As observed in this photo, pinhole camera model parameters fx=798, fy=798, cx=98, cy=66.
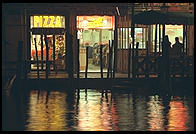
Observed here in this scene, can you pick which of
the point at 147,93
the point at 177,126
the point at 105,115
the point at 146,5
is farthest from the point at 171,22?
the point at 177,126

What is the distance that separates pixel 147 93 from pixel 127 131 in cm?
1166

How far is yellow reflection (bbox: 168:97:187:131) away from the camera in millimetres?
15008

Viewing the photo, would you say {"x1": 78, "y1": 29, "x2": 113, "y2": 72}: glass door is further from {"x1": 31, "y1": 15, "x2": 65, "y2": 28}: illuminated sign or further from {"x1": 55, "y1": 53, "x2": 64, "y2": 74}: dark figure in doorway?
{"x1": 31, "y1": 15, "x2": 65, "y2": 28}: illuminated sign

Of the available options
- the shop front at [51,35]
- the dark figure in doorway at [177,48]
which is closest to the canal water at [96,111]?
the dark figure in doorway at [177,48]

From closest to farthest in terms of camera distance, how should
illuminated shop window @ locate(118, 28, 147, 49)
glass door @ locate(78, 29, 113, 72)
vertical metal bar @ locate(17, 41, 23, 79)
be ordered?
vertical metal bar @ locate(17, 41, 23, 79) → illuminated shop window @ locate(118, 28, 147, 49) → glass door @ locate(78, 29, 113, 72)

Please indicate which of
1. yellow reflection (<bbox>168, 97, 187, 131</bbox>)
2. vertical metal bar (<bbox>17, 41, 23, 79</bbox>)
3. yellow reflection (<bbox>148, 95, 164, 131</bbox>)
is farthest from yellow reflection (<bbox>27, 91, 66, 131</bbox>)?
vertical metal bar (<bbox>17, 41, 23, 79</bbox>)

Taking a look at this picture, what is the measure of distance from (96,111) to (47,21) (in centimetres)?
1688

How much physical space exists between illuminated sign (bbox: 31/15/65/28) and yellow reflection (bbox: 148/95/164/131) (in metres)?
11.9

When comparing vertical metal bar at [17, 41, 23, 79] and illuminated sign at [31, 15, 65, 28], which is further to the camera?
illuminated sign at [31, 15, 65, 28]

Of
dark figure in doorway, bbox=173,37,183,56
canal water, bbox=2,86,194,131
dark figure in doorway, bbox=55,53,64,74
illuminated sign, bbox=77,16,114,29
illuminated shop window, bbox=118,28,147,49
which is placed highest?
illuminated sign, bbox=77,16,114,29

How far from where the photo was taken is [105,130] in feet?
46.8

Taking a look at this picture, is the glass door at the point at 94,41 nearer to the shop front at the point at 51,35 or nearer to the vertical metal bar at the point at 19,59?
the shop front at the point at 51,35

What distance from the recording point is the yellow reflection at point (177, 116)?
49.2ft

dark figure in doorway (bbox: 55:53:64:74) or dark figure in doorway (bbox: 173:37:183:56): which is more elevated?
dark figure in doorway (bbox: 173:37:183:56)
